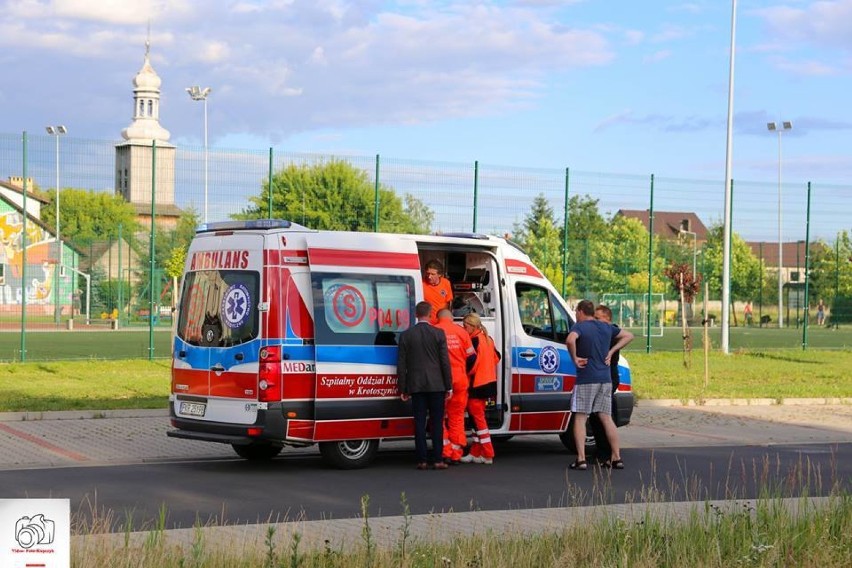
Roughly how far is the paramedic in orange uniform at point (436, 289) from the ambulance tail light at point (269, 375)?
2243 mm

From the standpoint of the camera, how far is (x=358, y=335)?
44.5 feet

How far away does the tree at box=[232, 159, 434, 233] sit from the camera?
2511 cm

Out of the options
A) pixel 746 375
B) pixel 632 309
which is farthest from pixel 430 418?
pixel 632 309

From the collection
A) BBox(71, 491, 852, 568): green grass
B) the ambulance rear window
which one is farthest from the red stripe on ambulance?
BBox(71, 491, 852, 568): green grass

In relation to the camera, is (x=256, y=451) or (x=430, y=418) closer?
(x=430, y=418)

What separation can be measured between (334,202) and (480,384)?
1198 cm

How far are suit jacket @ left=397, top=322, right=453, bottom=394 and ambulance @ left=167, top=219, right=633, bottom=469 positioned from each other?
0.26 meters

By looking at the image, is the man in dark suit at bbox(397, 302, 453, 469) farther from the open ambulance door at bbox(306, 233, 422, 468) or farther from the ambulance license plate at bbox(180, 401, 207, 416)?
the ambulance license plate at bbox(180, 401, 207, 416)

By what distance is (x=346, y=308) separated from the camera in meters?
13.5

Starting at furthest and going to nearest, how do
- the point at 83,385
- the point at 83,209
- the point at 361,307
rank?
the point at 83,209 → the point at 83,385 → the point at 361,307

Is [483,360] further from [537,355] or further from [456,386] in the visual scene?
[537,355]

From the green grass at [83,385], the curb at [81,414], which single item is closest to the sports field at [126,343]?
the green grass at [83,385]

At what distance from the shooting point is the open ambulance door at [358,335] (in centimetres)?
1325

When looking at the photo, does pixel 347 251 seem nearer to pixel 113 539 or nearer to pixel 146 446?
pixel 146 446
